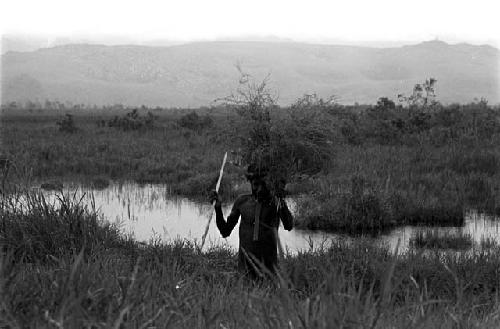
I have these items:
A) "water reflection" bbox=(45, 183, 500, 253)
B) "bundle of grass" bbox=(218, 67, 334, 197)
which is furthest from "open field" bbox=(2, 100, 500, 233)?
"water reflection" bbox=(45, 183, 500, 253)

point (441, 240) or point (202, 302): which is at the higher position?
point (202, 302)

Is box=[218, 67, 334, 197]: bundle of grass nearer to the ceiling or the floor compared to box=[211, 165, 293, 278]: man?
nearer to the ceiling

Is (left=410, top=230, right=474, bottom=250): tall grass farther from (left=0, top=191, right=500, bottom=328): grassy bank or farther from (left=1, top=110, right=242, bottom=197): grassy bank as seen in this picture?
(left=0, top=191, right=500, bottom=328): grassy bank

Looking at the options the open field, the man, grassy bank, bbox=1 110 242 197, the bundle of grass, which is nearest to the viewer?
the bundle of grass

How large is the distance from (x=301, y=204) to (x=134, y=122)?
71.8 feet

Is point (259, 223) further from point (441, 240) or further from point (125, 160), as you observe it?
point (125, 160)

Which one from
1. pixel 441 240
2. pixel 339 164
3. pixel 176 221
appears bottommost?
pixel 176 221

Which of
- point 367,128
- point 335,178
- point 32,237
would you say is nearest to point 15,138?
point 367,128

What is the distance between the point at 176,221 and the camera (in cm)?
1270

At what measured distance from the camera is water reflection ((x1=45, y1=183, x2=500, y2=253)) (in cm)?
1088

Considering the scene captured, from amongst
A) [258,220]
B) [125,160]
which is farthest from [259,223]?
[125,160]

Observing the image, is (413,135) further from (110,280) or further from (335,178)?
(110,280)

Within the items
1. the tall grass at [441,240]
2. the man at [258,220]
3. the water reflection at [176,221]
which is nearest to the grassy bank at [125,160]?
the water reflection at [176,221]

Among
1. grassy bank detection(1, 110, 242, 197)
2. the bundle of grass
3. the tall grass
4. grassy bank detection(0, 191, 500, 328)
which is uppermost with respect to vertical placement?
the bundle of grass
